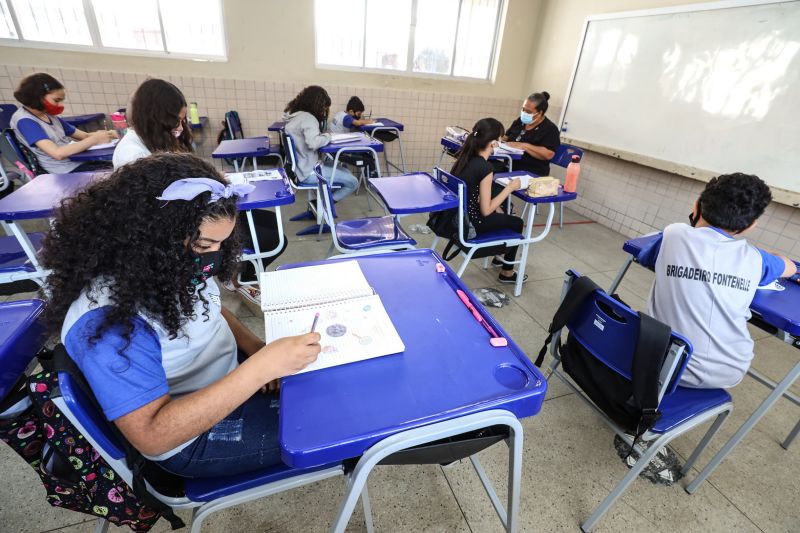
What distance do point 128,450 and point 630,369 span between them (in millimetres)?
1230

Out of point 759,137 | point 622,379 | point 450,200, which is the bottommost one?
point 622,379

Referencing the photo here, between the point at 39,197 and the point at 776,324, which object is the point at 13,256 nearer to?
the point at 39,197

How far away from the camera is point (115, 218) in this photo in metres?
0.67

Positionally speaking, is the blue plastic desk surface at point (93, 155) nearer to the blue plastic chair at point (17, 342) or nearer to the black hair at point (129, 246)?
the blue plastic chair at point (17, 342)

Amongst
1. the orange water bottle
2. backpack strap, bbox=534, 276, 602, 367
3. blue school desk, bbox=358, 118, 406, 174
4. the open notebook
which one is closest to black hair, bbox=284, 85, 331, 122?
blue school desk, bbox=358, 118, 406, 174

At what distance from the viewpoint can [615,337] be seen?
1094mm

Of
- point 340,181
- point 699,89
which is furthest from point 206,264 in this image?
point 699,89

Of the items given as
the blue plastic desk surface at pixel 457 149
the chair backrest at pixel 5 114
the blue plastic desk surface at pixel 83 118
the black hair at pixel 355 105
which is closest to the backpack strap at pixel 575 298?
the blue plastic desk surface at pixel 457 149

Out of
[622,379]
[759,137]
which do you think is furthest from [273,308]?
[759,137]

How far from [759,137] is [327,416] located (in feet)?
12.2

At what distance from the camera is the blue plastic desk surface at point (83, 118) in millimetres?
3742

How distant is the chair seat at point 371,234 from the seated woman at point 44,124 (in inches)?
83.2

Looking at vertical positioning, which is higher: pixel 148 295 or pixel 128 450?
pixel 148 295

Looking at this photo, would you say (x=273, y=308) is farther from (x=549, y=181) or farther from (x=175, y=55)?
(x=175, y=55)
